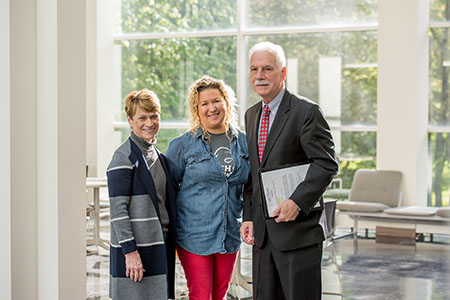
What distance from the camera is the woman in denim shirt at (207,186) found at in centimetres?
324

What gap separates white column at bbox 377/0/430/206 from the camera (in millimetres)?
9922

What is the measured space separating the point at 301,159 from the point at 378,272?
423cm

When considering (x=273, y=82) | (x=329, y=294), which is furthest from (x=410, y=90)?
(x=273, y=82)

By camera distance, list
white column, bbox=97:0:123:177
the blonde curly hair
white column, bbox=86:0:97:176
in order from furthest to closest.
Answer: white column, bbox=97:0:123:177 < white column, bbox=86:0:97:176 < the blonde curly hair

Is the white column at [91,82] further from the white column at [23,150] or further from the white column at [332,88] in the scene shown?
the white column at [23,150]

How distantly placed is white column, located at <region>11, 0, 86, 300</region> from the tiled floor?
2.14m

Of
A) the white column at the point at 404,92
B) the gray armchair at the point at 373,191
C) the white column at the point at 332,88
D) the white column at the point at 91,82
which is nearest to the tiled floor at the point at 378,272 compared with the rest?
the gray armchair at the point at 373,191

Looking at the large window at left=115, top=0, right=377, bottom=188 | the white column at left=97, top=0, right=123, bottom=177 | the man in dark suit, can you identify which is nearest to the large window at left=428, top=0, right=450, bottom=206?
the large window at left=115, top=0, right=377, bottom=188

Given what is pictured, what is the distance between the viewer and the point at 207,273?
326cm

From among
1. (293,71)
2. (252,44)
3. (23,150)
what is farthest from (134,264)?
(252,44)

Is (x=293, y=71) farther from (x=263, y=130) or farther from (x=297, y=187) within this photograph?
(x=297, y=187)

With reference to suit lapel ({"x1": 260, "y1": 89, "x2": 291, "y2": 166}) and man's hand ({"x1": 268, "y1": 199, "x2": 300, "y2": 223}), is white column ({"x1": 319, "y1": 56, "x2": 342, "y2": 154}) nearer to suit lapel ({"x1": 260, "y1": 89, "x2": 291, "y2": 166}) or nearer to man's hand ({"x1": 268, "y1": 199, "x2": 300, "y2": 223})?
suit lapel ({"x1": 260, "y1": 89, "x2": 291, "y2": 166})
